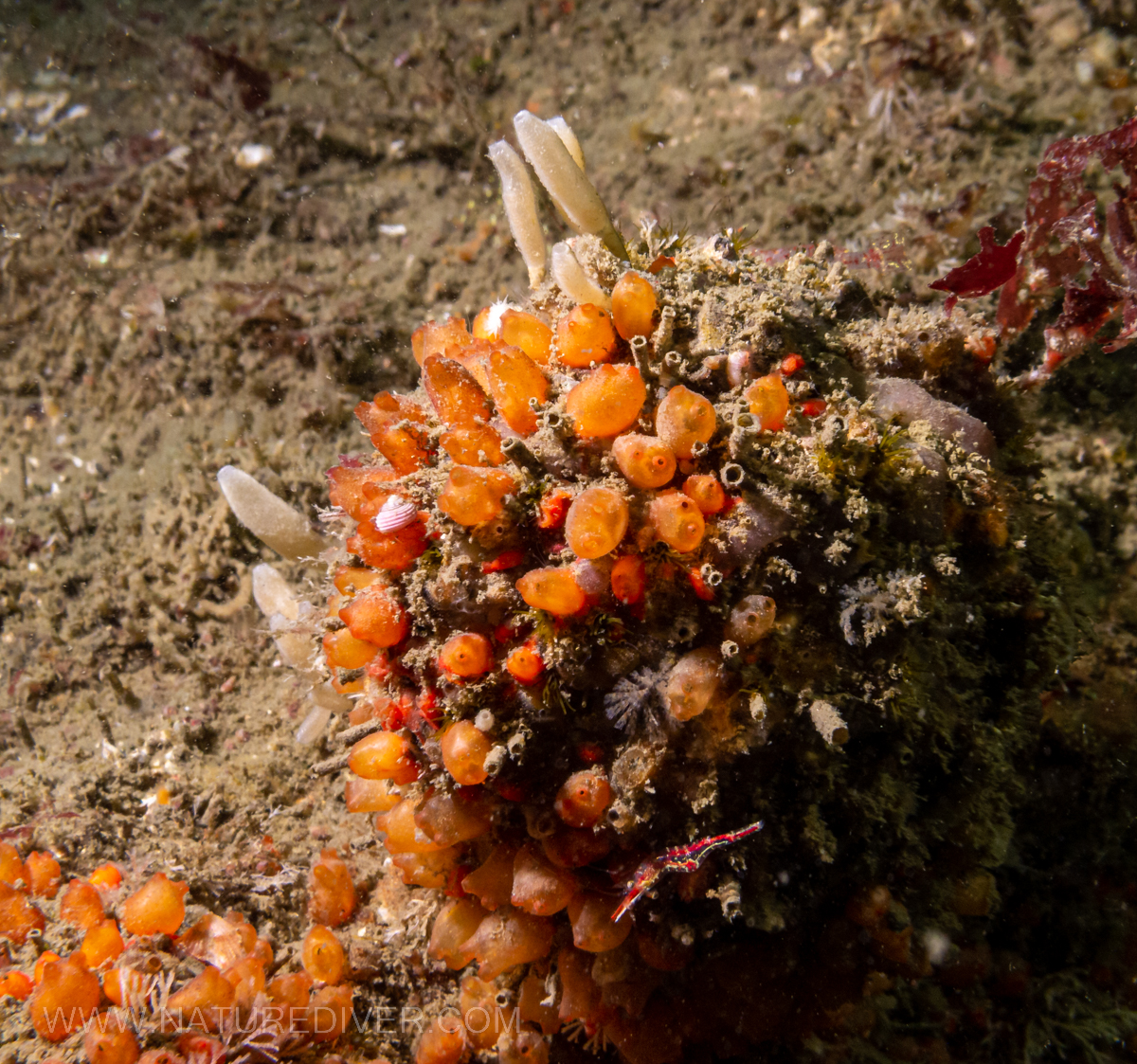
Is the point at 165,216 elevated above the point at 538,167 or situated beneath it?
elevated above

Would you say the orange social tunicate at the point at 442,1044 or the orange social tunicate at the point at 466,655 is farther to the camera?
the orange social tunicate at the point at 442,1044

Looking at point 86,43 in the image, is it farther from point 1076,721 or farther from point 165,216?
point 1076,721

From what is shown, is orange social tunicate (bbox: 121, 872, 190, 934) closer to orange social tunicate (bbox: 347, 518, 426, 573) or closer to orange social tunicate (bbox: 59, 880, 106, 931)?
orange social tunicate (bbox: 59, 880, 106, 931)

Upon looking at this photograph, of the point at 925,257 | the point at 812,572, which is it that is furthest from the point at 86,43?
the point at 812,572

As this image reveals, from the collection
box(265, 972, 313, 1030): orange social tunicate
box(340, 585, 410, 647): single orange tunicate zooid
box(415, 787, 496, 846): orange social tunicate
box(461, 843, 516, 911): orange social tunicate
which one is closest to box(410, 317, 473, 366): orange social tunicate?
box(340, 585, 410, 647): single orange tunicate zooid

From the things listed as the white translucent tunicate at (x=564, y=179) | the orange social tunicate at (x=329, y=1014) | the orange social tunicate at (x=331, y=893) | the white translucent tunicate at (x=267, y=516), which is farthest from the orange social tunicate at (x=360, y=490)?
the orange social tunicate at (x=329, y=1014)

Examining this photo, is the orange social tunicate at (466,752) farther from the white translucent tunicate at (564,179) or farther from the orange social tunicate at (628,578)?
the white translucent tunicate at (564,179)
